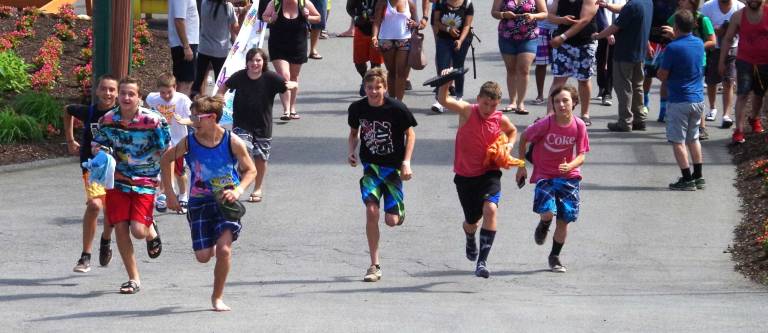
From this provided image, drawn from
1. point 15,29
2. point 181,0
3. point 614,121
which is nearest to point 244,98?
point 181,0

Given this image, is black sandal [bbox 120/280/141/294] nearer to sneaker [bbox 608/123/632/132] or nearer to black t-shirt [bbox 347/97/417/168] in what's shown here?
black t-shirt [bbox 347/97/417/168]

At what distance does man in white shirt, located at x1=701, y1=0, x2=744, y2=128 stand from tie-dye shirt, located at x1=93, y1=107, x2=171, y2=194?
318 inches

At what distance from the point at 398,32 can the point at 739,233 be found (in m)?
5.72

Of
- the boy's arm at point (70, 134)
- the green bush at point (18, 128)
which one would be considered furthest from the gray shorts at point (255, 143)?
the green bush at point (18, 128)

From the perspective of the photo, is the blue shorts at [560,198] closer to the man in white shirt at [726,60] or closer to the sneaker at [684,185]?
the sneaker at [684,185]

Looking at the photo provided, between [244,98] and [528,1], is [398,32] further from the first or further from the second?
[244,98]

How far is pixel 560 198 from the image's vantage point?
1039 centimetres

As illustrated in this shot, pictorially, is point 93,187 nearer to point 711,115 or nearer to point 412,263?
point 412,263

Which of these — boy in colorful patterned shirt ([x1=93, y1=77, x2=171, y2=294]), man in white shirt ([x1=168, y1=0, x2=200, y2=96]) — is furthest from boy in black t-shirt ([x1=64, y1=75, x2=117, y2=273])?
man in white shirt ([x1=168, y1=0, x2=200, y2=96])

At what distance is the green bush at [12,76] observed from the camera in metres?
16.7

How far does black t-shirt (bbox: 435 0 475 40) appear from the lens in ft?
53.2

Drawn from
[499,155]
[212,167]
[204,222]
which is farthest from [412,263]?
[212,167]

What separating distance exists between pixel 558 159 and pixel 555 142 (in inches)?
5.2

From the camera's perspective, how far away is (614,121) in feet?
54.3
